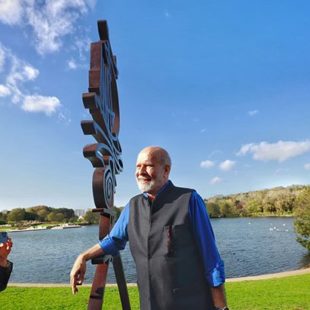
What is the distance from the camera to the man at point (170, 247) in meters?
1.88

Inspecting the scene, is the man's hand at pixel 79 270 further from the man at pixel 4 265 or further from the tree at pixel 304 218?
the tree at pixel 304 218

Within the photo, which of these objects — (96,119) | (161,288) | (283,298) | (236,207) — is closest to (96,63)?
(96,119)

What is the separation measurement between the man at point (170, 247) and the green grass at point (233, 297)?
175 inches

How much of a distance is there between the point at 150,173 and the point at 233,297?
211 inches

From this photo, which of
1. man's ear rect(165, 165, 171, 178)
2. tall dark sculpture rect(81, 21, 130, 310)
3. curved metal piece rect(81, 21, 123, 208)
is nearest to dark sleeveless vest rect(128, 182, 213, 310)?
man's ear rect(165, 165, 171, 178)

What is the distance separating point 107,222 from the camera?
318cm

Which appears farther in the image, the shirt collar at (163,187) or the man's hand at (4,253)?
the shirt collar at (163,187)

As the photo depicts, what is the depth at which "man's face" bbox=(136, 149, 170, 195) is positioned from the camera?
210cm

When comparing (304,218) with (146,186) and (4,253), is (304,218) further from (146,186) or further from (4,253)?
(4,253)

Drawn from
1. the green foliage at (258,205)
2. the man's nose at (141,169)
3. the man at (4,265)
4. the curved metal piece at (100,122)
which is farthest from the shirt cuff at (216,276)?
the green foliage at (258,205)

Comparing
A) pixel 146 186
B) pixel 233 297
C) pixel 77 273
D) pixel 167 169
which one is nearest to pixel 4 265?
pixel 77 273

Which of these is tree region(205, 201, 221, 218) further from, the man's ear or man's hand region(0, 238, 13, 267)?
man's hand region(0, 238, 13, 267)

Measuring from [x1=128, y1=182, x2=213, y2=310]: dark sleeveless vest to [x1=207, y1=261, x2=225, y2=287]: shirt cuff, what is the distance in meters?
0.05

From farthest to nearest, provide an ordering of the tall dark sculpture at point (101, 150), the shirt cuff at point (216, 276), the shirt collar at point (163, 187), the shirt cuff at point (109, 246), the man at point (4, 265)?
the tall dark sculpture at point (101, 150)
the shirt cuff at point (109, 246)
the shirt collar at point (163, 187)
the man at point (4, 265)
the shirt cuff at point (216, 276)
